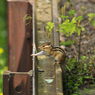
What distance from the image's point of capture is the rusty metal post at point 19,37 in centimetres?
702

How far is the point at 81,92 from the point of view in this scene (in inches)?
225

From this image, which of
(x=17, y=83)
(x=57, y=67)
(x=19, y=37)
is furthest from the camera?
(x=19, y=37)

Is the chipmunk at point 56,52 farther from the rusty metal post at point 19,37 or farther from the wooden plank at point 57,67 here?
the rusty metal post at point 19,37

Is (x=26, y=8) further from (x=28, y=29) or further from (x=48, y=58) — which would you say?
(x=48, y=58)

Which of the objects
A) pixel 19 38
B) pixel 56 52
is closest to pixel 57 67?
pixel 56 52

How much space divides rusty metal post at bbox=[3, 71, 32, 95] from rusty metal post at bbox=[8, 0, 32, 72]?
1987 millimetres

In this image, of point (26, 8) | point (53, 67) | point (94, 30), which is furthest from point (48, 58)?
point (94, 30)

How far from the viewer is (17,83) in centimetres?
493

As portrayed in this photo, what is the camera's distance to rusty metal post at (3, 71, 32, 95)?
16.0 feet

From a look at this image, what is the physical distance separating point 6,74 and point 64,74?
5.48ft

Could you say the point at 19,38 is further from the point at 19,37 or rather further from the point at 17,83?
the point at 17,83

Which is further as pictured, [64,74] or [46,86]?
[64,74]

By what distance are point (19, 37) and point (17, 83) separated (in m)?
2.39

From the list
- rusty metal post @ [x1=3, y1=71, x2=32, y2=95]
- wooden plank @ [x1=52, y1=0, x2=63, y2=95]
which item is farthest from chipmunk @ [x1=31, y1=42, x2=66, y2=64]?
rusty metal post @ [x1=3, y1=71, x2=32, y2=95]
